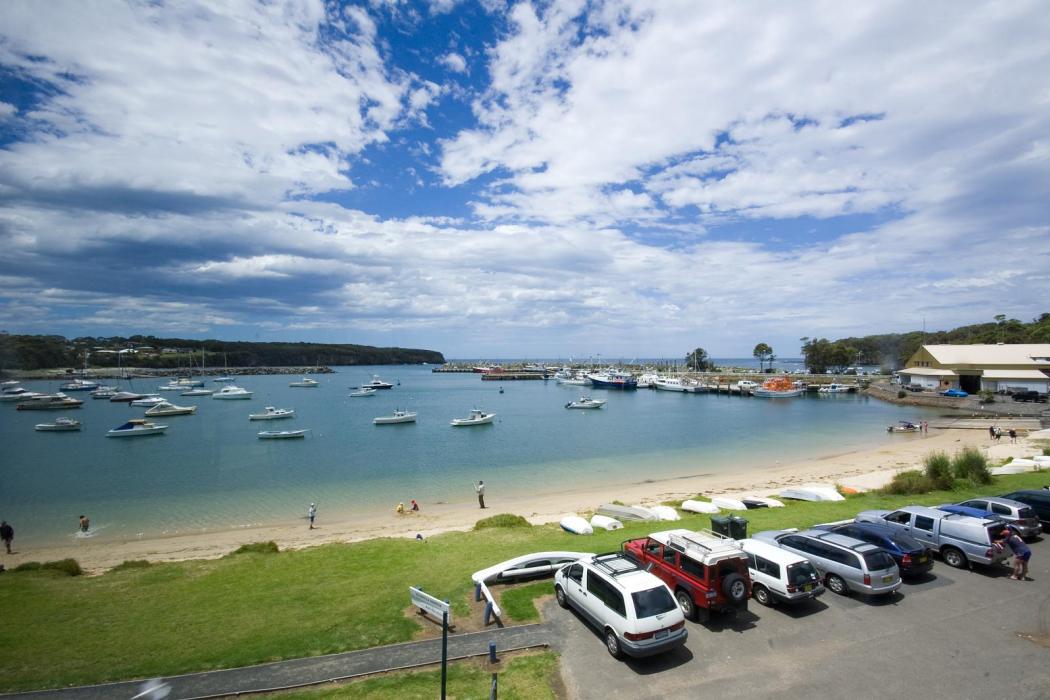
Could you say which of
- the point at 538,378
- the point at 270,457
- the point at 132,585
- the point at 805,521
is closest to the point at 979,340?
the point at 538,378

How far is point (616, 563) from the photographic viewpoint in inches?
412

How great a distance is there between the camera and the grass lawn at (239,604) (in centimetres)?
991

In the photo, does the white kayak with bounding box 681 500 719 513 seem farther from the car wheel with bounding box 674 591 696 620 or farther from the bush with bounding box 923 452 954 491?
the car wheel with bounding box 674 591 696 620

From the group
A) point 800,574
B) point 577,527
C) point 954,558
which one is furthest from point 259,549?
point 954,558

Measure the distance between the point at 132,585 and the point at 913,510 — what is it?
23.1m

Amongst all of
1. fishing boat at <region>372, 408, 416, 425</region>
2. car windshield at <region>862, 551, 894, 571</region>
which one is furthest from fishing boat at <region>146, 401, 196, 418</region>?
car windshield at <region>862, 551, 894, 571</region>

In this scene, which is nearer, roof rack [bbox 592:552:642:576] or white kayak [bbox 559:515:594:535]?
roof rack [bbox 592:552:642:576]

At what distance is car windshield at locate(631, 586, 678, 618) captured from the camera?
915 cm

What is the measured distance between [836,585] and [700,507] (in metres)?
10.6

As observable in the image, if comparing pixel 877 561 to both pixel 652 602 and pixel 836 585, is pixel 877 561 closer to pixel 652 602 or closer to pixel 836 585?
pixel 836 585

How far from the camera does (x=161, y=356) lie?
195m

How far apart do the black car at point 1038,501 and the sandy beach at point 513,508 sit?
38.8 ft

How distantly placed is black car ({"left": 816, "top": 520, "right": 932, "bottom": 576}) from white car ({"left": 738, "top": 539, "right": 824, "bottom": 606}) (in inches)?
111

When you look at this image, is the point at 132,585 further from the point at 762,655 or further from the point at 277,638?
the point at 762,655
